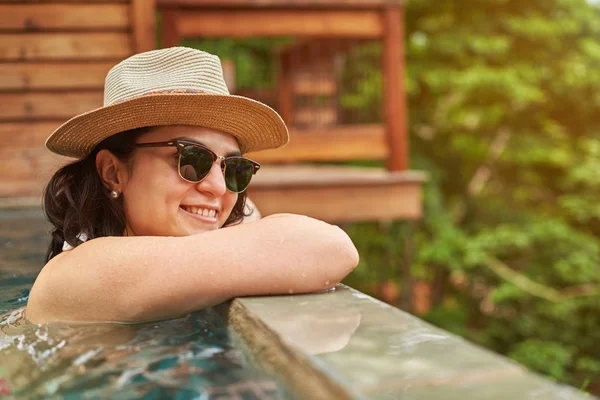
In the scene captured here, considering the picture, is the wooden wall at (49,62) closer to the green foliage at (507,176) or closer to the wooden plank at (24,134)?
the wooden plank at (24,134)

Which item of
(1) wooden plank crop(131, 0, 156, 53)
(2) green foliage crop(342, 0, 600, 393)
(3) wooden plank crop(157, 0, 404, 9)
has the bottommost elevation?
(2) green foliage crop(342, 0, 600, 393)

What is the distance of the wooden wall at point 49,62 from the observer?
502 centimetres

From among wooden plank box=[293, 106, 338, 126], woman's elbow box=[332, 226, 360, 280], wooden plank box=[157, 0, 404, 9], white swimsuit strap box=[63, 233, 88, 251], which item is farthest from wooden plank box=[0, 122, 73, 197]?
wooden plank box=[293, 106, 338, 126]

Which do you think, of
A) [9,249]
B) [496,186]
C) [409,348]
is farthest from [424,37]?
[409,348]

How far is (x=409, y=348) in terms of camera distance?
118cm

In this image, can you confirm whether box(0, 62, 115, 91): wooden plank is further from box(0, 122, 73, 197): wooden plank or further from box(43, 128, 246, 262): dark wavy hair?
box(43, 128, 246, 262): dark wavy hair

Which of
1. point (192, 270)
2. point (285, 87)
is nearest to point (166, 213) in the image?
point (192, 270)

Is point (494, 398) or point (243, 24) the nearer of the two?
point (494, 398)

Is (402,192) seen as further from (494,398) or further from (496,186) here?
(496,186)

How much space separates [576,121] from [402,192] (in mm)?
6617

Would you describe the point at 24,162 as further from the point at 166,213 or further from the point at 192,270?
the point at 192,270

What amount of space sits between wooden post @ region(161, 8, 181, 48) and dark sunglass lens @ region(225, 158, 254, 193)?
411cm

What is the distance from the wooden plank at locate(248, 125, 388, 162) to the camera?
6.18 metres

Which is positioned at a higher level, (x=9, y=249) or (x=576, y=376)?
(x=9, y=249)
